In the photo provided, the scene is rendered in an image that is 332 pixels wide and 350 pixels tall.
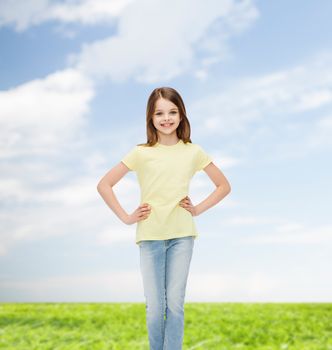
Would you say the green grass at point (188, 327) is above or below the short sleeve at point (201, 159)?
below

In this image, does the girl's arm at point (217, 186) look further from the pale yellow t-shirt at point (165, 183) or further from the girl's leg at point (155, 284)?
the girl's leg at point (155, 284)

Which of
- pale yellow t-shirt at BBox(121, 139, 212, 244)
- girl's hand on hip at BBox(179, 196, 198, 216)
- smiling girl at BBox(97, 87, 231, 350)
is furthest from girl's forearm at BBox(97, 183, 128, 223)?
girl's hand on hip at BBox(179, 196, 198, 216)

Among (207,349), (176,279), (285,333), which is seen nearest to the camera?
(176,279)

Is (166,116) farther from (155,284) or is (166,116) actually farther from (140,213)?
(155,284)

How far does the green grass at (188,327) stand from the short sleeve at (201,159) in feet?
10.0

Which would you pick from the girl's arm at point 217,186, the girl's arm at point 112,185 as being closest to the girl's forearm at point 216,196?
the girl's arm at point 217,186

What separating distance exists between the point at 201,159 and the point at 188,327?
3.67 m

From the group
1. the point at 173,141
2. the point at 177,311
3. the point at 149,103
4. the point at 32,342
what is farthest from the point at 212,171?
the point at 32,342

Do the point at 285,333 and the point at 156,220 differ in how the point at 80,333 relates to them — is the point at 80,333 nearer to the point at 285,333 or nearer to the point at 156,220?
the point at 285,333

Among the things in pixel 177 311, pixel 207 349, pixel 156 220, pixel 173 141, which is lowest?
pixel 207 349

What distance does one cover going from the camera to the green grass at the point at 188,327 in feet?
21.1

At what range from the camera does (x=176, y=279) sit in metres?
3.54

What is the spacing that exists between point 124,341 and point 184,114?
3.63 meters

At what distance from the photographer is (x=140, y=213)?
3621 mm
